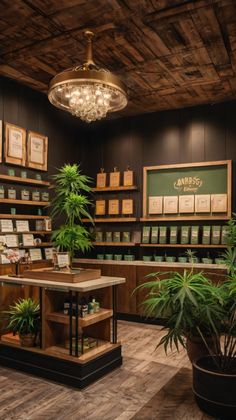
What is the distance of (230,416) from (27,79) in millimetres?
4254

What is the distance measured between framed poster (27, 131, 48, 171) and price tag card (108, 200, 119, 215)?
4.16ft

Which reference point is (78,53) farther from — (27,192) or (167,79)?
(27,192)

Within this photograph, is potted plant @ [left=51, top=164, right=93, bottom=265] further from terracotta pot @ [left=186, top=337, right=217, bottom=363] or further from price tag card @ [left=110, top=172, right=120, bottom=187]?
price tag card @ [left=110, top=172, right=120, bottom=187]

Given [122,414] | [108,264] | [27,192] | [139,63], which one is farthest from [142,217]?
[122,414]

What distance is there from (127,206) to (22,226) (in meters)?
1.79

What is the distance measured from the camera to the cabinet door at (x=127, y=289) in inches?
210

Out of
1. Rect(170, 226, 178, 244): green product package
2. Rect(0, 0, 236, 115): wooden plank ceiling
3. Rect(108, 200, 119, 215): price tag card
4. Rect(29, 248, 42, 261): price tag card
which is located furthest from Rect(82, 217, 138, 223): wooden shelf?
Rect(0, 0, 236, 115): wooden plank ceiling

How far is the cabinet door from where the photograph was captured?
5.34 m

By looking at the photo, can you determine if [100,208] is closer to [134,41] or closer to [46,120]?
[46,120]

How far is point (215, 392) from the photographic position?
2570 millimetres

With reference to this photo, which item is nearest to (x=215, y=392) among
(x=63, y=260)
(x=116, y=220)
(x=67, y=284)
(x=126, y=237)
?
(x=67, y=284)

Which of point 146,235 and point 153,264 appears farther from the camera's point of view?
point 146,235

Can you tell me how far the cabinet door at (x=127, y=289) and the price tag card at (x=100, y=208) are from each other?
96 centimetres

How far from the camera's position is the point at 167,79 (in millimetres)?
4621
